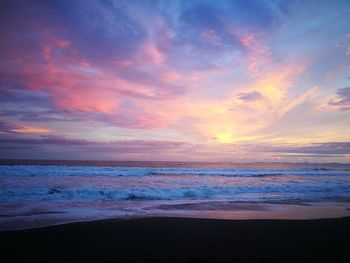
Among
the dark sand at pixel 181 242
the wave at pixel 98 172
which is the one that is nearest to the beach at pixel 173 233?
the dark sand at pixel 181 242

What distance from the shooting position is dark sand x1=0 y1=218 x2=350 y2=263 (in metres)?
5.28

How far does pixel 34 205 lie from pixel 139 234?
6.60 meters

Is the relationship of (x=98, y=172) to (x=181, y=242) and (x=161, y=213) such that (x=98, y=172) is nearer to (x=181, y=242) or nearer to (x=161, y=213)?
(x=161, y=213)

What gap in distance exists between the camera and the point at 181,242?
243 inches

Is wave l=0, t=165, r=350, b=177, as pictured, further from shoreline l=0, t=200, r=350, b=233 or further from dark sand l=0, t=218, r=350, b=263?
dark sand l=0, t=218, r=350, b=263

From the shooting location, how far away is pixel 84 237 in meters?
6.40

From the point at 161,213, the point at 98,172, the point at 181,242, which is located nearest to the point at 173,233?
the point at 181,242

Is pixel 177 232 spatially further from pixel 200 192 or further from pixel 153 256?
pixel 200 192

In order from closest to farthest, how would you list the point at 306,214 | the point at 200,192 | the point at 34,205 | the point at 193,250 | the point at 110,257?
the point at 110,257
the point at 193,250
the point at 306,214
the point at 34,205
the point at 200,192

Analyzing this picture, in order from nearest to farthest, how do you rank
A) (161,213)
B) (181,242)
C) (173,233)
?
(181,242)
(173,233)
(161,213)

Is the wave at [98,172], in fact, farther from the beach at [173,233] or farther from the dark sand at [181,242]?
the dark sand at [181,242]

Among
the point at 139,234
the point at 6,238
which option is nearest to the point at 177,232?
the point at 139,234

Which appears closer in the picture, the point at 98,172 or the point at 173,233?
the point at 173,233

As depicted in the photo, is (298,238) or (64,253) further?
(298,238)
